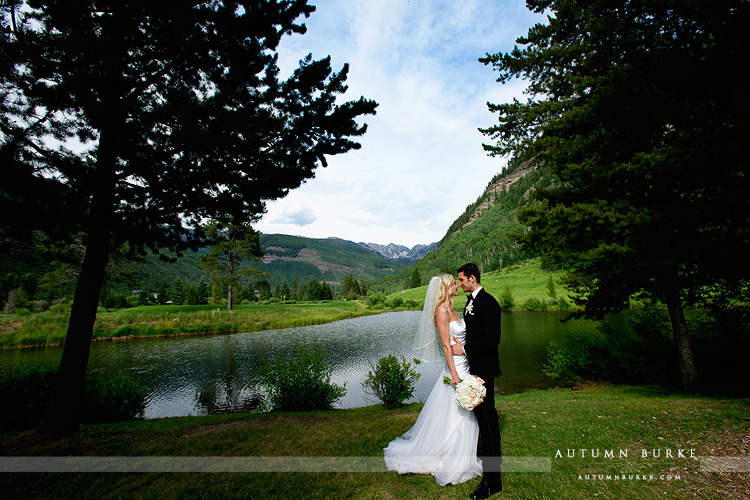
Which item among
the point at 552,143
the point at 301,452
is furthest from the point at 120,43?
the point at 552,143

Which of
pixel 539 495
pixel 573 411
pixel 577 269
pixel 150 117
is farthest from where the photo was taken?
pixel 577 269

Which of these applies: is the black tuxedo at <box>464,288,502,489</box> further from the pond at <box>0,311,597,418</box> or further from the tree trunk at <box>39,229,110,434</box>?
the pond at <box>0,311,597,418</box>

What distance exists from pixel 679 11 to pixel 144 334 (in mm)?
43123

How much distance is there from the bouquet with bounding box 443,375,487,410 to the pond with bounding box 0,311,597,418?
10.3 meters

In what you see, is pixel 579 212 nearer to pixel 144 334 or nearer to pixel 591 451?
pixel 591 451

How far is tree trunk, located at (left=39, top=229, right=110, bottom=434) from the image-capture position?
6.59m

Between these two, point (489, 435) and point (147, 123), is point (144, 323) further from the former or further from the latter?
point (489, 435)

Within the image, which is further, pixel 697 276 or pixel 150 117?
pixel 697 276

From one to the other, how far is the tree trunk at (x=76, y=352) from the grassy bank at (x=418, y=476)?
39 centimetres

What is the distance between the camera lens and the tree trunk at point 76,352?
21.6 ft

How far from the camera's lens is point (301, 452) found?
5.77 metres

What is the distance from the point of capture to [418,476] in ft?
14.8

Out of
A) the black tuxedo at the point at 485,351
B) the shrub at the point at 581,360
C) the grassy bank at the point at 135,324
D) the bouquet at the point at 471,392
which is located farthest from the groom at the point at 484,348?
the grassy bank at the point at 135,324

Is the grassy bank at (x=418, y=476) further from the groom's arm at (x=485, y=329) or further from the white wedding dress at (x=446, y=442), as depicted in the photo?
the groom's arm at (x=485, y=329)
